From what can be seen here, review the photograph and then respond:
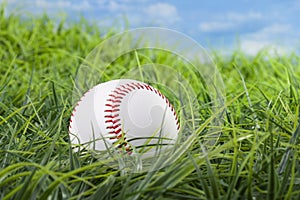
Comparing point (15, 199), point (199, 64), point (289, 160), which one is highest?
point (199, 64)

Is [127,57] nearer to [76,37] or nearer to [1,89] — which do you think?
[76,37]

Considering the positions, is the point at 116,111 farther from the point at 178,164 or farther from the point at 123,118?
the point at 178,164

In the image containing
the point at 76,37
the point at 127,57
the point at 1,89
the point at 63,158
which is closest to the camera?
the point at 63,158

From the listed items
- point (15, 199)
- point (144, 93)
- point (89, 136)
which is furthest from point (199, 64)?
point (15, 199)

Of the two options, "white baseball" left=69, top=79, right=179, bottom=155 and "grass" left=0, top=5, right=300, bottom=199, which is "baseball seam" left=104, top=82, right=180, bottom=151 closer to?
"white baseball" left=69, top=79, right=179, bottom=155

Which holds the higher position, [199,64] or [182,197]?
[199,64]

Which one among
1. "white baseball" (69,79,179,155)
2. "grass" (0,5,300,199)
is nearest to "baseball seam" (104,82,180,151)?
"white baseball" (69,79,179,155)

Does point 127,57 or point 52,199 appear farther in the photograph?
point 127,57

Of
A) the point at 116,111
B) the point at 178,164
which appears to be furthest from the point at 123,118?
the point at 178,164

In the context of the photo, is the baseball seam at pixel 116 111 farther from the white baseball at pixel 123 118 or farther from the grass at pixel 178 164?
the grass at pixel 178 164
